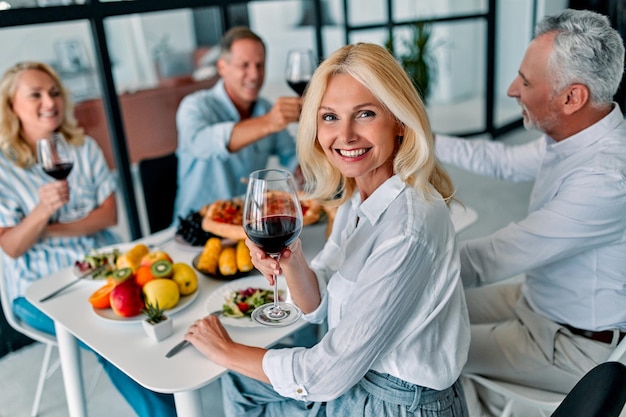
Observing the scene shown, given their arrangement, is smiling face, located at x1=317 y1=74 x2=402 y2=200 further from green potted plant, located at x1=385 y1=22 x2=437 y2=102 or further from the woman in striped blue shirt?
green potted plant, located at x1=385 y1=22 x2=437 y2=102

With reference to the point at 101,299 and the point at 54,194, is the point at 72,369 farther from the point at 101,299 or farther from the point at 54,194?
the point at 54,194

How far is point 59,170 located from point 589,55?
1.60 m

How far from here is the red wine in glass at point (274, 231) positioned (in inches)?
46.7

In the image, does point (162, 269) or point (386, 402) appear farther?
point (162, 269)

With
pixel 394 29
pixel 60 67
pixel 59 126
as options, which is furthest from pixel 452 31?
pixel 59 126

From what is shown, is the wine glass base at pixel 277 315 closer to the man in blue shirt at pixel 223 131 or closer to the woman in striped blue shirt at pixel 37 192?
the woman in striped blue shirt at pixel 37 192

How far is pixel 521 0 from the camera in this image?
538 centimetres

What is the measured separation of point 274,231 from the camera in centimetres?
119

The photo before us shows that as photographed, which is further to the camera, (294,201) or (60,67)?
(60,67)

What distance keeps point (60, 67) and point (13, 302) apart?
1741 millimetres

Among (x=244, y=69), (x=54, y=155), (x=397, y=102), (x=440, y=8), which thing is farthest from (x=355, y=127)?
(x=440, y=8)

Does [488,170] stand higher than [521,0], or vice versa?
[521,0]

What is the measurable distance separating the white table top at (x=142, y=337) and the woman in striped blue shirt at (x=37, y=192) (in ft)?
1.30

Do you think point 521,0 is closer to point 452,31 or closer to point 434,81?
point 452,31
